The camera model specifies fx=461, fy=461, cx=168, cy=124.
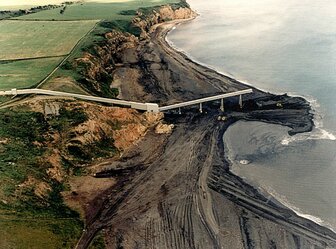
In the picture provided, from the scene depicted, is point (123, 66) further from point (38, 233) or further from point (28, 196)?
point (38, 233)

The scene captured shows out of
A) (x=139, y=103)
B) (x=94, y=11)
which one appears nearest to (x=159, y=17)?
(x=94, y=11)

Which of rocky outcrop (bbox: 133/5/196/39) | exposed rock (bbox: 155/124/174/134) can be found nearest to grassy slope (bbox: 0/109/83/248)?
exposed rock (bbox: 155/124/174/134)

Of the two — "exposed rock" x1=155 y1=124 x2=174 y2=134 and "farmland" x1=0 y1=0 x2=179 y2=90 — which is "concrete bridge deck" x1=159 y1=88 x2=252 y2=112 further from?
"farmland" x1=0 y1=0 x2=179 y2=90

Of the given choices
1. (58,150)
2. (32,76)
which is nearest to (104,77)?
(32,76)

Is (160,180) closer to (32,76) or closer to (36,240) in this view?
(36,240)

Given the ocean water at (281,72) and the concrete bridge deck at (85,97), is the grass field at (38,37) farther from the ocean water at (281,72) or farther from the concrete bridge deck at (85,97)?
the ocean water at (281,72)

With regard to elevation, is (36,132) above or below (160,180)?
above
